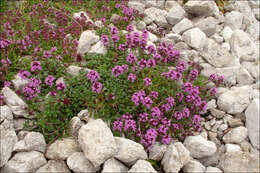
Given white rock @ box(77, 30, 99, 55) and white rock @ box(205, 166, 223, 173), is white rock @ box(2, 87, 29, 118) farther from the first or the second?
white rock @ box(205, 166, 223, 173)

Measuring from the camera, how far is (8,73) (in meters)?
5.11

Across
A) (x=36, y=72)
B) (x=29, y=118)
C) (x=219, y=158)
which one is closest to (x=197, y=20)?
(x=219, y=158)

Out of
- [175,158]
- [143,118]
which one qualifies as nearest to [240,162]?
[175,158]

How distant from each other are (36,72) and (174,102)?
107 inches

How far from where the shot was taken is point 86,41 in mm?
5938

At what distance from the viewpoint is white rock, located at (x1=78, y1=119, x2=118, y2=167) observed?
3730mm

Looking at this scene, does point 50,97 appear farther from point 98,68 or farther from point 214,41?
point 214,41

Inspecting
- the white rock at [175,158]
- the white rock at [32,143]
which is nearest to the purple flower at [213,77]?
the white rock at [175,158]

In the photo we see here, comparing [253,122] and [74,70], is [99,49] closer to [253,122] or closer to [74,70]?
[74,70]

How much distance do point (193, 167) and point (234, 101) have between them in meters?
1.86

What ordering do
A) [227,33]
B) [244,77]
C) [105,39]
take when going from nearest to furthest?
[105,39] < [244,77] < [227,33]

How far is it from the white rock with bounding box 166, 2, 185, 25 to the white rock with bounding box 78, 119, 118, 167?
4.57 meters

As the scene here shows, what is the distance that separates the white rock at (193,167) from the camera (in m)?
4.21

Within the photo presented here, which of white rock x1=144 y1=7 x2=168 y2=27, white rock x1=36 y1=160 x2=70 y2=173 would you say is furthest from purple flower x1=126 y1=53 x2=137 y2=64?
white rock x1=144 y1=7 x2=168 y2=27
